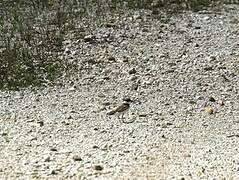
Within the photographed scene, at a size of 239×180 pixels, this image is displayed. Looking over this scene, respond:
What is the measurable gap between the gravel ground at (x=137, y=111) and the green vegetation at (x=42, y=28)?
1.55ft

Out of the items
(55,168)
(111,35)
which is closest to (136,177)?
(55,168)

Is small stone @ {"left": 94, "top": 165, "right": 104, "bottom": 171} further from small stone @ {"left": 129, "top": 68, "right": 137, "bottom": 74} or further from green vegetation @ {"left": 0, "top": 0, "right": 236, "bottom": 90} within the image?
small stone @ {"left": 129, "top": 68, "right": 137, "bottom": 74}

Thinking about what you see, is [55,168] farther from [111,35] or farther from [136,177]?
[111,35]

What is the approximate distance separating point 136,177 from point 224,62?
5819mm

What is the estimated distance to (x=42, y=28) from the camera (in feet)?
50.4

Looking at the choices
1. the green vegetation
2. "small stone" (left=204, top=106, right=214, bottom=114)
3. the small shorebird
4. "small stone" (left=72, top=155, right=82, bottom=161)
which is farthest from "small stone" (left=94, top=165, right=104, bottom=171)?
the green vegetation

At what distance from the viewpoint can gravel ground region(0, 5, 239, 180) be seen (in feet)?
30.5

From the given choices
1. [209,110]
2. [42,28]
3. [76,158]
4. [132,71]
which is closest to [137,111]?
[209,110]

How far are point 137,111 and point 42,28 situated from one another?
16.8ft

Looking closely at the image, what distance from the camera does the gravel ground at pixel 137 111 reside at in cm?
928

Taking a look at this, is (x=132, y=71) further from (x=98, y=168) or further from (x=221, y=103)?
(x=98, y=168)

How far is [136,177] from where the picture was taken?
8.88 metres

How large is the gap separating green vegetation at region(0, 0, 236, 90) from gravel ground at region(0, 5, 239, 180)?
1.55 ft

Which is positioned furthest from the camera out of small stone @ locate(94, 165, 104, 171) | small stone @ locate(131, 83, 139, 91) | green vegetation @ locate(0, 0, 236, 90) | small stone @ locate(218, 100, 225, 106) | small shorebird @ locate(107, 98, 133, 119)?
green vegetation @ locate(0, 0, 236, 90)
